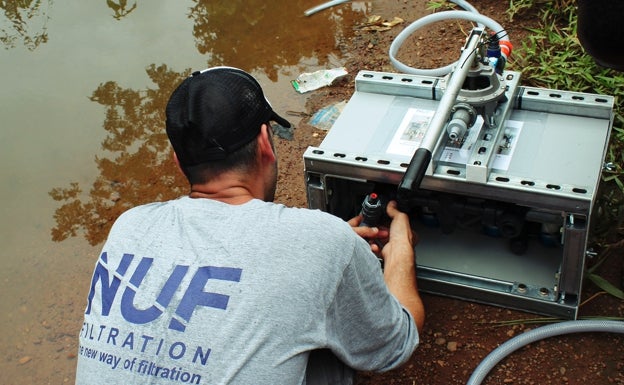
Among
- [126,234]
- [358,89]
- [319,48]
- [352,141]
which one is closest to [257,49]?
[319,48]

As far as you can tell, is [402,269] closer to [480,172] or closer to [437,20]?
[480,172]

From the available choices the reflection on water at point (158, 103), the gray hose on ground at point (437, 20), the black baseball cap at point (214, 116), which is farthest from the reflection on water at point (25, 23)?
the black baseball cap at point (214, 116)

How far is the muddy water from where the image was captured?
3121mm

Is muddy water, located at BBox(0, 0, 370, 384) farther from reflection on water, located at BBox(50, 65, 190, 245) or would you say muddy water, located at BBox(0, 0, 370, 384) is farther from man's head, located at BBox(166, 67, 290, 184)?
man's head, located at BBox(166, 67, 290, 184)

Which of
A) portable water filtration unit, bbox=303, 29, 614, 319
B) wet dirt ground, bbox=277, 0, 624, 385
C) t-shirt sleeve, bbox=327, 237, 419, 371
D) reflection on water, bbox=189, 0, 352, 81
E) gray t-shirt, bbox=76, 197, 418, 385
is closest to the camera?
gray t-shirt, bbox=76, 197, 418, 385

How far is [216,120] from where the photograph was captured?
5.93 feet

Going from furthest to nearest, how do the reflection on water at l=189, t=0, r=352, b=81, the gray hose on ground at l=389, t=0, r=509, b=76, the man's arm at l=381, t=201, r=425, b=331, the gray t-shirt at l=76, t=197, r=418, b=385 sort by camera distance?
the reflection on water at l=189, t=0, r=352, b=81, the gray hose on ground at l=389, t=0, r=509, b=76, the man's arm at l=381, t=201, r=425, b=331, the gray t-shirt at l=76, t=197, r=418, b=385

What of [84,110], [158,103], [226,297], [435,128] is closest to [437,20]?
[435,128]

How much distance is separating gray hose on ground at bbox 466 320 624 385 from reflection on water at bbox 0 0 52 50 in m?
4.03

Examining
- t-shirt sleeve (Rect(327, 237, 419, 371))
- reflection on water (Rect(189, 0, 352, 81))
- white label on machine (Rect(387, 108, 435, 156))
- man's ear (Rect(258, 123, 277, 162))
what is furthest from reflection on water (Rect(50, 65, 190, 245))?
t-shirt sleeve (Rect(327, 237, 419, 371))

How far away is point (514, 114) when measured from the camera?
8.29 feet

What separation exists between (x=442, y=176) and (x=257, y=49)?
8.03 ft

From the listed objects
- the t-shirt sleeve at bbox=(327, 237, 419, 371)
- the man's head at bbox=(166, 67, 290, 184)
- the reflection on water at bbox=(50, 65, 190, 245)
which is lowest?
the reflection on water at bbox=(50, 65, 190, 245)

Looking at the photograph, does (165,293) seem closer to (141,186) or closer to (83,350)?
(83,350)
